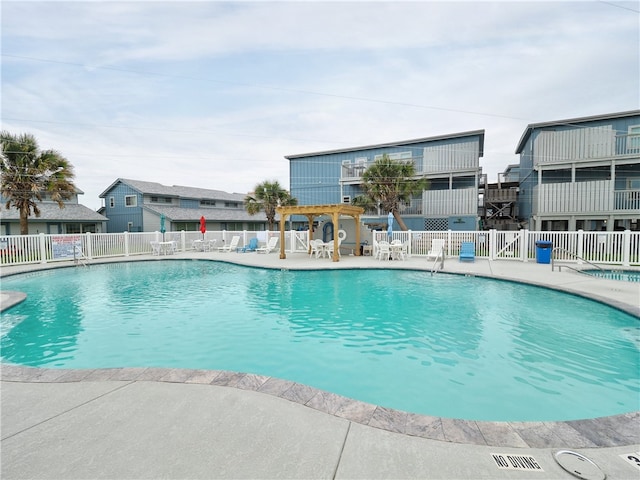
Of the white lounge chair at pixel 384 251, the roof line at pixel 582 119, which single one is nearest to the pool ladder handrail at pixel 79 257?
the white lounge chair at pixel 384 251

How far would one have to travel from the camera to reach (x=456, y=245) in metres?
16.0

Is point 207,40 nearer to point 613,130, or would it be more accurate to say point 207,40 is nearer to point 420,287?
point 420,287

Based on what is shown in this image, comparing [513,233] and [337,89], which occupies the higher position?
[337,89]

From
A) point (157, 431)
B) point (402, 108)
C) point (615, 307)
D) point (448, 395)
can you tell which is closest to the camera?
point (157, 431)

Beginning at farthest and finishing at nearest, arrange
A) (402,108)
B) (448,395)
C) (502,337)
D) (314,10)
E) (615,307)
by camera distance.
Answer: (402,108)
(314,10)
(615,307)
(502,337)
(448,395)

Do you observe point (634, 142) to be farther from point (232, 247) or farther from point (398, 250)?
point (232, 247)

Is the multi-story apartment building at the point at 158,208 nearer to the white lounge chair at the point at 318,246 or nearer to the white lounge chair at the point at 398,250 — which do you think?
the white lounge chair at the point at 318,246

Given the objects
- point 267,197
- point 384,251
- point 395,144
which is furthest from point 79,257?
point 395,144

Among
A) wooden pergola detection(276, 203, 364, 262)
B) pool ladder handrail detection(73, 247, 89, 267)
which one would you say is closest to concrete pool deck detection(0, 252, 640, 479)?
wooden pergola detection(276, 203, 364, 262)

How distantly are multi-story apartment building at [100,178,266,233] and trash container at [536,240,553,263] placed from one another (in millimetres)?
26854

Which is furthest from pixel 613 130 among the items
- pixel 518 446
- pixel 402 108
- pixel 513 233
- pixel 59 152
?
pixel 59 152

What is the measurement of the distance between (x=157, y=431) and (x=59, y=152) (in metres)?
22.2

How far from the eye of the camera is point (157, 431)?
2.45 metres

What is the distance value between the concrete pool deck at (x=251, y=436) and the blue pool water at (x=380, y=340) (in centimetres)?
89
